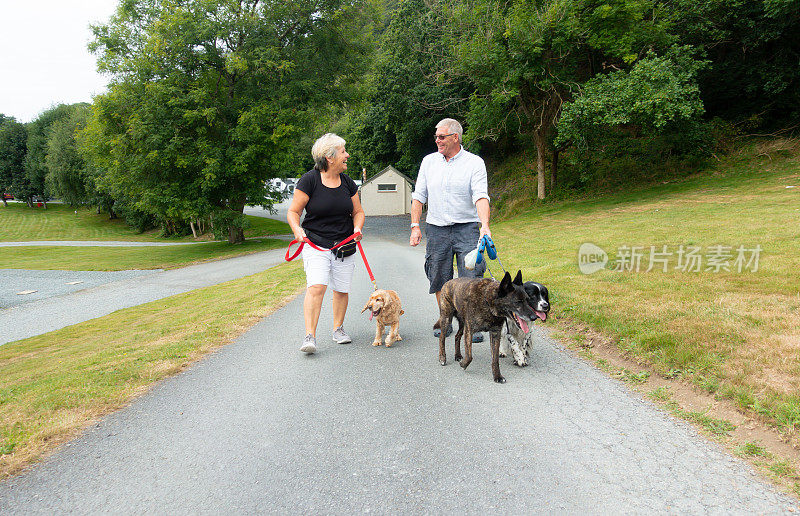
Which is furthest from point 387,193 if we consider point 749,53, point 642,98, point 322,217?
point 322,217

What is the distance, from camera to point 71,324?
32.7 ft

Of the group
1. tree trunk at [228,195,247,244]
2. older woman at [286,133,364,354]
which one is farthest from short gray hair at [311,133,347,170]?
tree trunk at [228,195,247,244]

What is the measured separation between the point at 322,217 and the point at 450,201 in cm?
156

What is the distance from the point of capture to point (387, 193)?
46.1 meters

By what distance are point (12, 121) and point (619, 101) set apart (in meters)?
93.3

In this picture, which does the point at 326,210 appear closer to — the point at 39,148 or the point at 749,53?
the point at 749,53

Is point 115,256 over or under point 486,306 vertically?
under

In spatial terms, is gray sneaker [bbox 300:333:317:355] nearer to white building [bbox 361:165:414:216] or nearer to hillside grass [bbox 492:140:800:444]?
hillside grass [bbox 492:140:800:444]

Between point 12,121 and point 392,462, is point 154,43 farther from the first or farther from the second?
point 12,121

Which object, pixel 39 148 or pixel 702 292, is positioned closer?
pixel 702 292

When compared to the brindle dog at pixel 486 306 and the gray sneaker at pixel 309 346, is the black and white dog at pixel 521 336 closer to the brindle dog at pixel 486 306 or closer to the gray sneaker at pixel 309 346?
the brindle dog at pixel 486 306

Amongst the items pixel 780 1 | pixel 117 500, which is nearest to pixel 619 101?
pixel 780 1

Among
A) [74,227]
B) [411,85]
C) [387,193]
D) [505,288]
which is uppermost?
[411,85]

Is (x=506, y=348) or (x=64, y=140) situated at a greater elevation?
(x=64, y=140)
